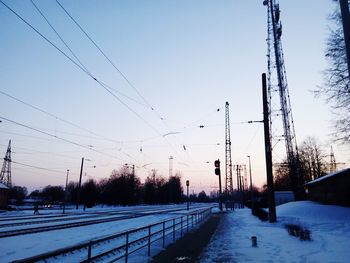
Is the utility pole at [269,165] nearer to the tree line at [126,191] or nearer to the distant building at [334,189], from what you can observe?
the distant building at [334,189]

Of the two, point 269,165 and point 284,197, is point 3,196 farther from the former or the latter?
point 269,165

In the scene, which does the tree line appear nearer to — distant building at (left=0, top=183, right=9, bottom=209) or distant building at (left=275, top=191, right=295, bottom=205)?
distant building at (left=0, top=183, right=9, bottom=209)

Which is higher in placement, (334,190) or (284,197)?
(284,197)

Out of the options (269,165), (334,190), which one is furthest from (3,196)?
(334,190)

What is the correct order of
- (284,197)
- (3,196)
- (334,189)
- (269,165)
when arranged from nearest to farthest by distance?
(269,165)
(334,189)
(284,197)
(3,196)

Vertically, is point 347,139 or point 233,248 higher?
point 347,139

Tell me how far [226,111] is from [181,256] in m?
59.5

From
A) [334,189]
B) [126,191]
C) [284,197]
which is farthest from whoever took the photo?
[126,191]

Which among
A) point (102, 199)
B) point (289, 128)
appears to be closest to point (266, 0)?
point (289, 128)

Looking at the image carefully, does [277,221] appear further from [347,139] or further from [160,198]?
[160,198]

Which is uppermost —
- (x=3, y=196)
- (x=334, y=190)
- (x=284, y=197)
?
(x=284, y=197)

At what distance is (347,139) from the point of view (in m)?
25.1

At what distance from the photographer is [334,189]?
35.5 metres

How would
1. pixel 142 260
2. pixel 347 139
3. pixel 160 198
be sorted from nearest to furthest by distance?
pixel 142 260 < pixel 347 139 < pixel 160 198
